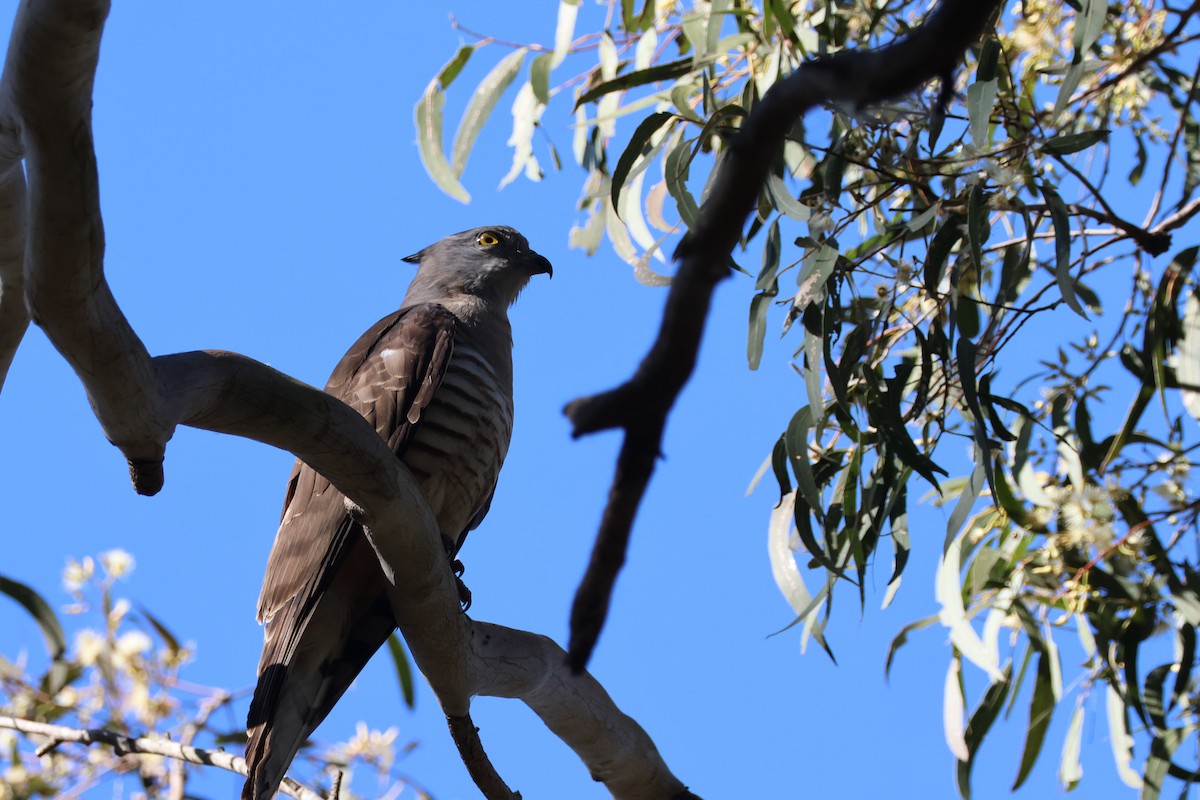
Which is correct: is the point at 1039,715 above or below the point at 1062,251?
below

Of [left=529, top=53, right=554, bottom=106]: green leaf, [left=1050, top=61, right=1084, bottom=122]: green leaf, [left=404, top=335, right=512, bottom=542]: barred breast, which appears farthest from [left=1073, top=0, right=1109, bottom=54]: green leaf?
[left=404, top=335, right=512, bottom=542]: barred breast

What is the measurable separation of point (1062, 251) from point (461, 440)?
1650 millimetres

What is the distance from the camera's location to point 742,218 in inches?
28.8

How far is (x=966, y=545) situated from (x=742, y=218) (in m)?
2.99

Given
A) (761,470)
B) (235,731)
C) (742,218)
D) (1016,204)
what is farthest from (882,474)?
(742,218)

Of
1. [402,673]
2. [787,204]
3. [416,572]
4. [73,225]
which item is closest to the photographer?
[73,225]

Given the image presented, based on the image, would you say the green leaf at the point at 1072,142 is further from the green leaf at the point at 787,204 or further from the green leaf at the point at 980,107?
the green leaf at the point at 787,204

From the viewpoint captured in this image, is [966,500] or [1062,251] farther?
[966,500]

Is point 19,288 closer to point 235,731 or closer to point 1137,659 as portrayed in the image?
point 235,731

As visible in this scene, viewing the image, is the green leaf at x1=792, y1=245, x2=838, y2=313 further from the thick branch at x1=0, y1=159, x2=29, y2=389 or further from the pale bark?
the thick branch at x1=0, y1=159, x2=29, y2=389

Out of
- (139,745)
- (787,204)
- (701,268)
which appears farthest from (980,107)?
(139,745)

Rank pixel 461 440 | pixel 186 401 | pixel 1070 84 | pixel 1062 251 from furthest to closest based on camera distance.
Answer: pixel 461 440 < pixel 1070 84 < pixel 1062 251 < pixel 186 401

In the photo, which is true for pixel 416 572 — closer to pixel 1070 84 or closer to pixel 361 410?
pixel 361 410

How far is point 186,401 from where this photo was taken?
173cm
